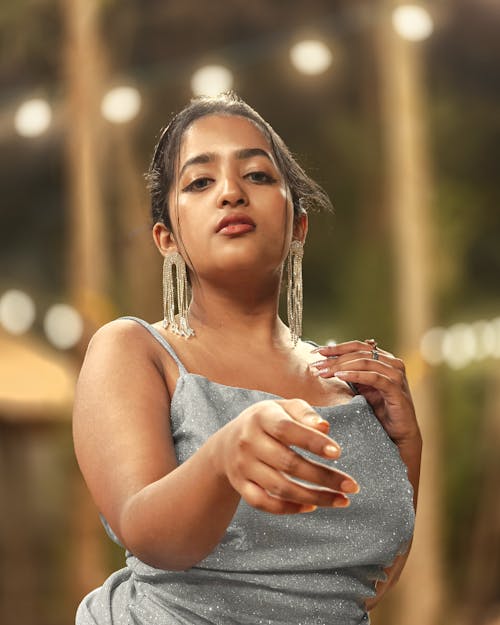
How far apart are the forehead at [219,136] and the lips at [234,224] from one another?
80mm

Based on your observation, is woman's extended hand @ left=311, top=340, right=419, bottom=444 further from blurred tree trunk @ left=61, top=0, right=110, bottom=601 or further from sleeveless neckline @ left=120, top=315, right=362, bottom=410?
Answer: blurred tree trunk @ left=61, top=0, right=110, bottom=601

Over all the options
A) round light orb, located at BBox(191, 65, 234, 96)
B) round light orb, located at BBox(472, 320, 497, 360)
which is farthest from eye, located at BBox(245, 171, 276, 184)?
round light orb, located at BBox(472, 320, 497, 360)

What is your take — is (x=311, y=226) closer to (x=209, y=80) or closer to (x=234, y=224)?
(x=209, y=80)

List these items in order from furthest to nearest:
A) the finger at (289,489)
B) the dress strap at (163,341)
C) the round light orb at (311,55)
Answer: the round light orb at (311,55), the dress strap at (163,341), the finger at (289,489)

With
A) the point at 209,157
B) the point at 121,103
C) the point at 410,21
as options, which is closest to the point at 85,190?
the point at 121,103

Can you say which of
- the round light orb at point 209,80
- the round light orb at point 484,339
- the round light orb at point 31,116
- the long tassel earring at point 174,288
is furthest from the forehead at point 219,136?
the round light orb at point 484,339

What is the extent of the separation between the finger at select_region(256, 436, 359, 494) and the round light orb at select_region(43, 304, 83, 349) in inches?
163

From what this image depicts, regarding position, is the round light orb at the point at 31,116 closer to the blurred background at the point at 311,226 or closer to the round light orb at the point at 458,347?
the blurred background at the point at 311,226

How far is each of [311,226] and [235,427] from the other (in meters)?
3.81

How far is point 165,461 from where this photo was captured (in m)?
0.91

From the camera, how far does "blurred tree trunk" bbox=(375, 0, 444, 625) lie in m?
4.75

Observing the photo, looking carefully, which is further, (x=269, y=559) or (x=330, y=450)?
(x=269, y=559)

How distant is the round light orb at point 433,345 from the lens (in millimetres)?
4820

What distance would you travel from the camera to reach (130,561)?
3.28ft
